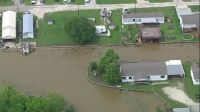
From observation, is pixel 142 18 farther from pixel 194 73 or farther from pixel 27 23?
pixel 27 23

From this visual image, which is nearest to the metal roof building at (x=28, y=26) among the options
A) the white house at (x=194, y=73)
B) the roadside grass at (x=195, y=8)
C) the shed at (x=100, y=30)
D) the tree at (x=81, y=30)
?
the tree at (x=81, y=30)

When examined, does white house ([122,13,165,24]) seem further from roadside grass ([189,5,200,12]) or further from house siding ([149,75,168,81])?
house siding ([149,75,168,81])

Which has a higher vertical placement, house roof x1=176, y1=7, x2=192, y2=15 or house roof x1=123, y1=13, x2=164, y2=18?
house roof x1=176, y1=7, x2=192, y2=15

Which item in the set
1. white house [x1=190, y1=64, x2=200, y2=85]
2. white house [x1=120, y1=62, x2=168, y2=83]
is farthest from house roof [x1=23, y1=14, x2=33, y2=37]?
white house [x1=190, y1=64, x2=200, y2=85]

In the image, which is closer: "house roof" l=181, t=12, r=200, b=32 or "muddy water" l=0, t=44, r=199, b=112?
"muddy water" l=0, t=44, r=199, b=112

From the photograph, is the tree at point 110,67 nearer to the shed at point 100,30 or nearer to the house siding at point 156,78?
the house siding at point 156,78

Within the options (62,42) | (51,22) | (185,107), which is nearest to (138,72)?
(185,107)
